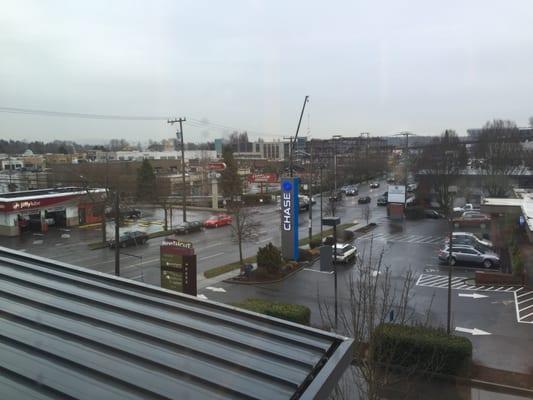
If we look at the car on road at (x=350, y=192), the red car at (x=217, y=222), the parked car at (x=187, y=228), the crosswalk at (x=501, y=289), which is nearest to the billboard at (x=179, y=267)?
the crosswalk at (x=501, y=289)

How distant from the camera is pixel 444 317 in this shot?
1352 cm

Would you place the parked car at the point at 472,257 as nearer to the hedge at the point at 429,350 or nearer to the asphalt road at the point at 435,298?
the asphalt road at the point at 435,298

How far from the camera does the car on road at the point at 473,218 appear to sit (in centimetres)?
3077

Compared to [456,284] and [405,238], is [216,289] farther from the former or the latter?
[405,238]

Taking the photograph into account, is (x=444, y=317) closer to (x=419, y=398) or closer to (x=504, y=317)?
(x=504, y=317)

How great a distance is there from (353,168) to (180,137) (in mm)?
38781

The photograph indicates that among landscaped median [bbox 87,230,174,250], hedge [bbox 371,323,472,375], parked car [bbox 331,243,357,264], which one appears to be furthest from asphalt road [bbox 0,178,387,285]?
hedge [bbox 371,323,472,375]

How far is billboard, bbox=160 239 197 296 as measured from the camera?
14305mm

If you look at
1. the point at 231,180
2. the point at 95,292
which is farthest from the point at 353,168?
the point at 95,292

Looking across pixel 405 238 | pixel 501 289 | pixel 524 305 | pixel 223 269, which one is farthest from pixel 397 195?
pixel 524 305

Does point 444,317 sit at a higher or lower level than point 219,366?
lower

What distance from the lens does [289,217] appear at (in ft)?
68.6

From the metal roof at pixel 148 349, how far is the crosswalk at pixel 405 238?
22.2 m

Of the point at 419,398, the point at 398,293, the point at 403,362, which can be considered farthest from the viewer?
the point at 398,293
